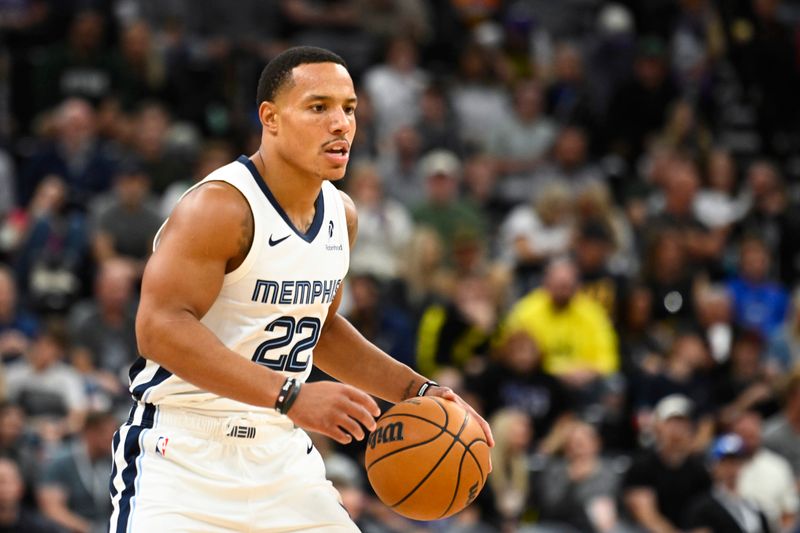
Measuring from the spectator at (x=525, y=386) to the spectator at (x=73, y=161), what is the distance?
167 inches

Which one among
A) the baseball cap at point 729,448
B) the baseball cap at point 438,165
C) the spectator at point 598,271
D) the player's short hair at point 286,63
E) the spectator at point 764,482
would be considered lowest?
the spectator at point 764,482

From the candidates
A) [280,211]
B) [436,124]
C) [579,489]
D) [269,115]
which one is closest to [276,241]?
[280,211]

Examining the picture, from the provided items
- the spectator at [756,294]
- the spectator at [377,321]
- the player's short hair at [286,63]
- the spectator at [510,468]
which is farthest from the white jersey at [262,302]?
the spectator at [756,294]

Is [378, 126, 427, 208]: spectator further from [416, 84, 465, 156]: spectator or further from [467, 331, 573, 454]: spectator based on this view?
[467, 331, 573, 454]: spectator

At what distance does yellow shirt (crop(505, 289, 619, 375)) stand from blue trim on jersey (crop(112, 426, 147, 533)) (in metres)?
7.57

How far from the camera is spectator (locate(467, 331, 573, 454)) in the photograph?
38.0ft

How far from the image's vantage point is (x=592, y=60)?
17.0 m

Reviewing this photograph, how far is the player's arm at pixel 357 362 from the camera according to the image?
5449 mm

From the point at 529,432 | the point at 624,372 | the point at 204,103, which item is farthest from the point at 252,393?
the point at 204,103

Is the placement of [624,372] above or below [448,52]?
below

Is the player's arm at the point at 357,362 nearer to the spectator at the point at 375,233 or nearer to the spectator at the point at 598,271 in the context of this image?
the spectator at the point at 375,233

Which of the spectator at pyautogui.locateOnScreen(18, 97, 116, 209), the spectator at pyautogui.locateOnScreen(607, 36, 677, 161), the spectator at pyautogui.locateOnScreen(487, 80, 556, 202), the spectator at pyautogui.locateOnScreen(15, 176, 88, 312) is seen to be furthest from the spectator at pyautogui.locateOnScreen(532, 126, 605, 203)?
the spectator at pyautogui.locateOnScreen(15, 176, 88, 312)

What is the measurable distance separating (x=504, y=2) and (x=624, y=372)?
7.46m

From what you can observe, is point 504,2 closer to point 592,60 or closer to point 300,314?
point 592,60
